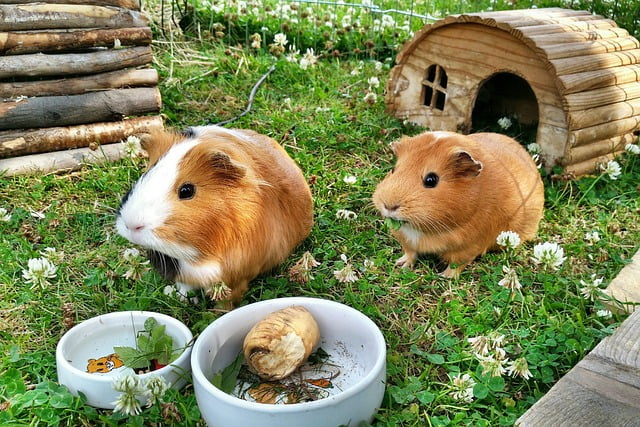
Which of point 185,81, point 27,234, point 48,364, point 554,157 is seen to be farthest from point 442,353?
point 185,81

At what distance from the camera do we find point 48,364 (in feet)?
7.86

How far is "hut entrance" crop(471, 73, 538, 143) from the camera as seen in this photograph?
4602 millimetres

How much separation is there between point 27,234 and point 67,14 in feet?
5.03

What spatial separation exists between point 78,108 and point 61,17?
579 mm

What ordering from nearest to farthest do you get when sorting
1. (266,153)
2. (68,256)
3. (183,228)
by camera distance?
(183,228) < (266,153) < (68,256)

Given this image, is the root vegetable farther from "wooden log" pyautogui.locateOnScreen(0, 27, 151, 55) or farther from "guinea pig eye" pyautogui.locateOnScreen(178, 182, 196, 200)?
"wooden log" pyautogui.locateOnScreen(0, 27, 151, 55)

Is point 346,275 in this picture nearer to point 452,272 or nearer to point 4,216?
point 452,272

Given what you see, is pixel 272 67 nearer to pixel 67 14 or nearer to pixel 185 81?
pixel 185 81

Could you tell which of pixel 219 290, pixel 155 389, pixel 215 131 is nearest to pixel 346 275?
pixel 219 290

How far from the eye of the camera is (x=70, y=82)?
3.97 meters

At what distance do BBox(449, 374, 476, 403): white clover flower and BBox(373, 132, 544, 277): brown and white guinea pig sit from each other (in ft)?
2.48

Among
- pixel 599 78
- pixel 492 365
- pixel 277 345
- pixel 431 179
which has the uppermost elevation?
pixel 599 78

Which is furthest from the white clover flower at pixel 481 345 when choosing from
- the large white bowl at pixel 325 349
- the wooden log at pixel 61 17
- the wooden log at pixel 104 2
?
the wooden log at pixel 104 2

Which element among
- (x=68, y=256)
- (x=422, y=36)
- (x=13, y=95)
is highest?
(x=422, y=36)
